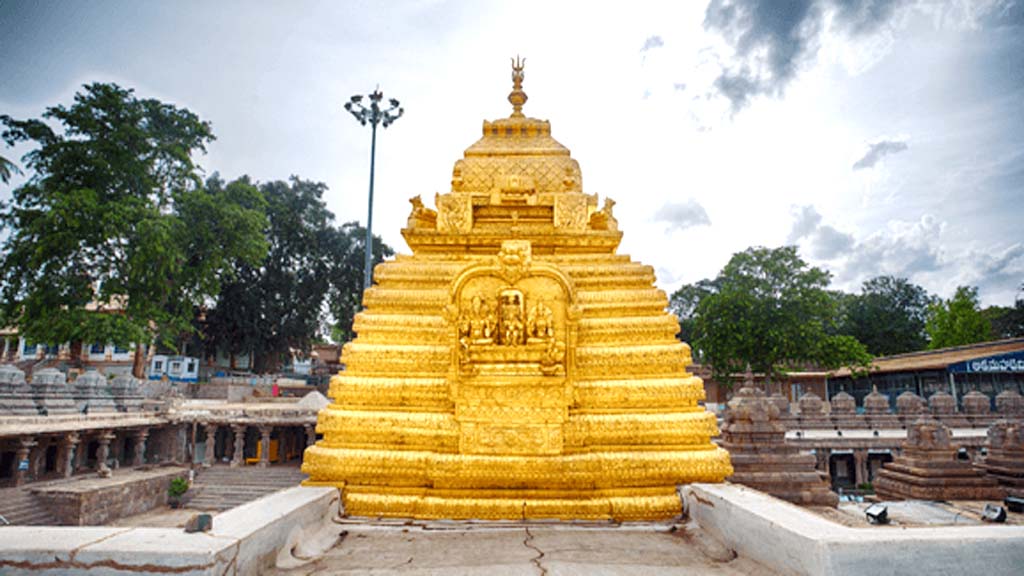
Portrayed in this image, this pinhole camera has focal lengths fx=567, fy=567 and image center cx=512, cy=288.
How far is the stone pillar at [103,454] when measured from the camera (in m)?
24.5

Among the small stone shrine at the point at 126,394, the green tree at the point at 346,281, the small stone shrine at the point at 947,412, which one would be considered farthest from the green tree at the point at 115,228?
the small stone shrine at the point at 947,412

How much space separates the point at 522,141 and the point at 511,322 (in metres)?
4.27

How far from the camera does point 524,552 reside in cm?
461

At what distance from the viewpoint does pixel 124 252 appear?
104 feet

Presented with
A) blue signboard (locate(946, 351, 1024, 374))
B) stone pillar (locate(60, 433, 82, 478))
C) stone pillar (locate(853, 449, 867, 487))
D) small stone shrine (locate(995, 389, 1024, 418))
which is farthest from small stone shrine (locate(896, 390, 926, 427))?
stone pillar (locate(60, 433, 82, 478))

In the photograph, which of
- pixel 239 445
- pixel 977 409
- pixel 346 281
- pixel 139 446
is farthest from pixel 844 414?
pixel 346 281

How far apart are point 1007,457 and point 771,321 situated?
14.2 m

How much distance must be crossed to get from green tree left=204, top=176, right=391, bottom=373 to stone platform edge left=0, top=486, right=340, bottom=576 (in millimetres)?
42346

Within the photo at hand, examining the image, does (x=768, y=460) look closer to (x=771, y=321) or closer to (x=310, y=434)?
(x=771, y=321)

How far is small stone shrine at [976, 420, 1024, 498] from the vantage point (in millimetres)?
13625

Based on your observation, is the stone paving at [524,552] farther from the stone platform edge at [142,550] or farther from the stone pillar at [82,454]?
the stone pillar at [82,454]

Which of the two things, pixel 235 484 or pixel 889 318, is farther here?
pixel 889 318

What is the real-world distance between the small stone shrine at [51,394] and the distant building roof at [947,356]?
134 ft

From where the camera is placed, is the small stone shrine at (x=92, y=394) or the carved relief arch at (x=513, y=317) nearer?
the carved relief arch at (x=513, y=317)
